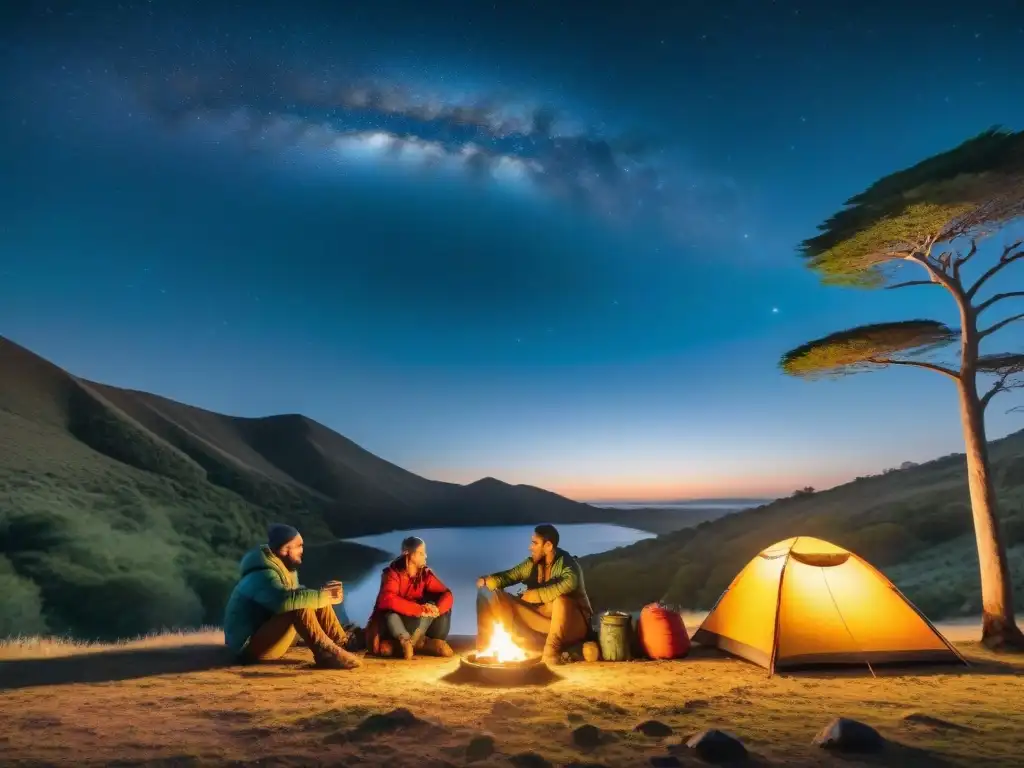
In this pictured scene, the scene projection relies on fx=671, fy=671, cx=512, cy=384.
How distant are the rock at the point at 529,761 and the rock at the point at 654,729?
1.05 meters

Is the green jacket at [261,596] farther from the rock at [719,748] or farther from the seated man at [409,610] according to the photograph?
the rock at [719,748]

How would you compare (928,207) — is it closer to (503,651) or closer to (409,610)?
(503,651)

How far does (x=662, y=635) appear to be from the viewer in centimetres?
848

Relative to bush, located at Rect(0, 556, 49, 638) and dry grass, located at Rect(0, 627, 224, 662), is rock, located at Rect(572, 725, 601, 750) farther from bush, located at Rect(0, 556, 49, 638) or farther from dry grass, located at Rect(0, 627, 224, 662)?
bush, located at Rect(0, 556, 49, 638)

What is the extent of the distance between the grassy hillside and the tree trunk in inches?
313

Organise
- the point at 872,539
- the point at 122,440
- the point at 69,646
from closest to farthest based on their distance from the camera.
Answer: the point at 69,646
the point at 872,539
the point at 122,440

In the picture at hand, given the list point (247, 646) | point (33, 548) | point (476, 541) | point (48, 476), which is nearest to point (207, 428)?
point (476, 541)

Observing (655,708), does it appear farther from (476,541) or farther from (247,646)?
(476,541)

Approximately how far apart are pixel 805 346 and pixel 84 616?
36674 millimetres

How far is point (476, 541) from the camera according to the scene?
173 meters

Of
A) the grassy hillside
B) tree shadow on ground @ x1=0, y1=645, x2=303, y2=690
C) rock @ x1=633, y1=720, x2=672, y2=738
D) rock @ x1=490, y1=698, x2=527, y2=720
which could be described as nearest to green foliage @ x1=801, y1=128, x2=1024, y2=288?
rock @ x1=633, y1=720, x2=672, y2=738

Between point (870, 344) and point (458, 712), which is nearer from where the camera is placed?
point (458, 712)

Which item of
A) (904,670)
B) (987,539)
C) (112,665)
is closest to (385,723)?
(112,665)

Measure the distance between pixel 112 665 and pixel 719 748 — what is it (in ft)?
22.9
